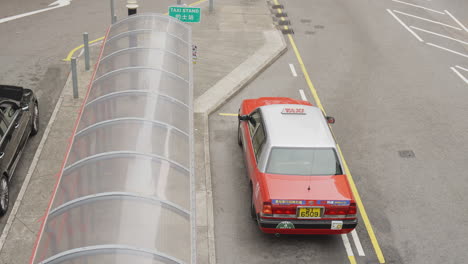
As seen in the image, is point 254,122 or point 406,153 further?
point 406,153

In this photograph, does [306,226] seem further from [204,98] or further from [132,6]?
[132,6]

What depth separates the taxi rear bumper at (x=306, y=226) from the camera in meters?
10.1

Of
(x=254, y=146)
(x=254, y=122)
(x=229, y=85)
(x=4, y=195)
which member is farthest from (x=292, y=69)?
(x=4, y=195)

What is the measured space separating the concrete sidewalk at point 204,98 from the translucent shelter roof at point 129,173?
2313 millimetres

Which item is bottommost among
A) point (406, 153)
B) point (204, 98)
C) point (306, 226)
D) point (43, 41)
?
point (406, 153)

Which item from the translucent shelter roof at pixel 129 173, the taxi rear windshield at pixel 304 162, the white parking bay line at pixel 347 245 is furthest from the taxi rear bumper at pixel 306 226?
the translucent shelter roof at pixel 129 173

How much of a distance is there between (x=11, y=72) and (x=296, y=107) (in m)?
9.50

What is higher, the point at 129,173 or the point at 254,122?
the point at 129,173

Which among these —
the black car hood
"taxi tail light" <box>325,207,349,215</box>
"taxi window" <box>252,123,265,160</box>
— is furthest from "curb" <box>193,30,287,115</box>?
"taxi tail light" <box>325,207,349,215</box>

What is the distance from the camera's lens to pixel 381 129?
15.3 metres

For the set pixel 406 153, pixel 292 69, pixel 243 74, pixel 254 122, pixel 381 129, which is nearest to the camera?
pixel 254 122

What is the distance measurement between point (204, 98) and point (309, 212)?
691 centimetres

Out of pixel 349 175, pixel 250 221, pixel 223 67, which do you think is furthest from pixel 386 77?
pixel 250 221

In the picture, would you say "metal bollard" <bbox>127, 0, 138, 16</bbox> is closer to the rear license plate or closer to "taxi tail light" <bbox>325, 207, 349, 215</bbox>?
the rear license plate
